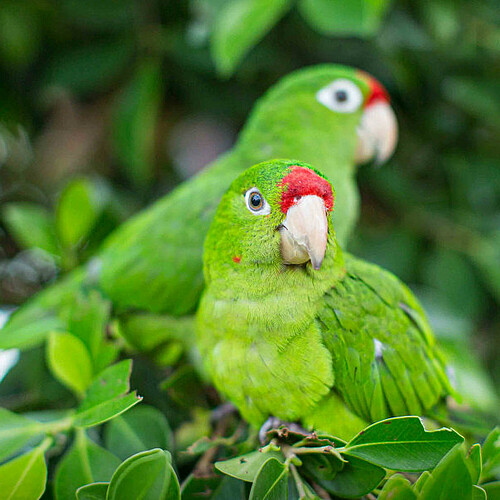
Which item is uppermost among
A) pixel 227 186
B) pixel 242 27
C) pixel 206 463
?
pixel 242 27

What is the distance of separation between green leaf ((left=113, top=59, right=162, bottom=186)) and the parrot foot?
0.99m

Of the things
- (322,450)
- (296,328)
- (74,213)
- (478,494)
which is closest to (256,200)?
(296,328)

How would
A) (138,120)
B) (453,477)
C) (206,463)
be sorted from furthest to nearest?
(138,120) < (206,463) < (453,477)

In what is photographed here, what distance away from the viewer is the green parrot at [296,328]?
621mm

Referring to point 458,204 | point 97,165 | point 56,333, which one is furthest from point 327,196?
point 97,165

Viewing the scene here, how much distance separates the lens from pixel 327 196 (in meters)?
0.58

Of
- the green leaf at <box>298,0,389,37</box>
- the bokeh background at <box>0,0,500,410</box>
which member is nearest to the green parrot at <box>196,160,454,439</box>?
the green leaf at <box>298,0,389,37</box>

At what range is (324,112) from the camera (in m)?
1.05

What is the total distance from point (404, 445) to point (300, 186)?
1.04ft

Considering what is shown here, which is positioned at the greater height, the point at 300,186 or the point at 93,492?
the point at 300,186

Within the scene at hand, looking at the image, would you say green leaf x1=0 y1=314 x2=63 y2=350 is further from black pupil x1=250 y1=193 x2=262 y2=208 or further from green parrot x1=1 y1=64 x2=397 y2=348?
black pupil x1=250 y1=193 x2=262 y2=208

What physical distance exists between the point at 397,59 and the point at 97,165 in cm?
104

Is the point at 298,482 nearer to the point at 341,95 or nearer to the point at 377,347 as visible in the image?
the point at 377,347

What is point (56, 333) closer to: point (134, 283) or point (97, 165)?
point (134, 283)
